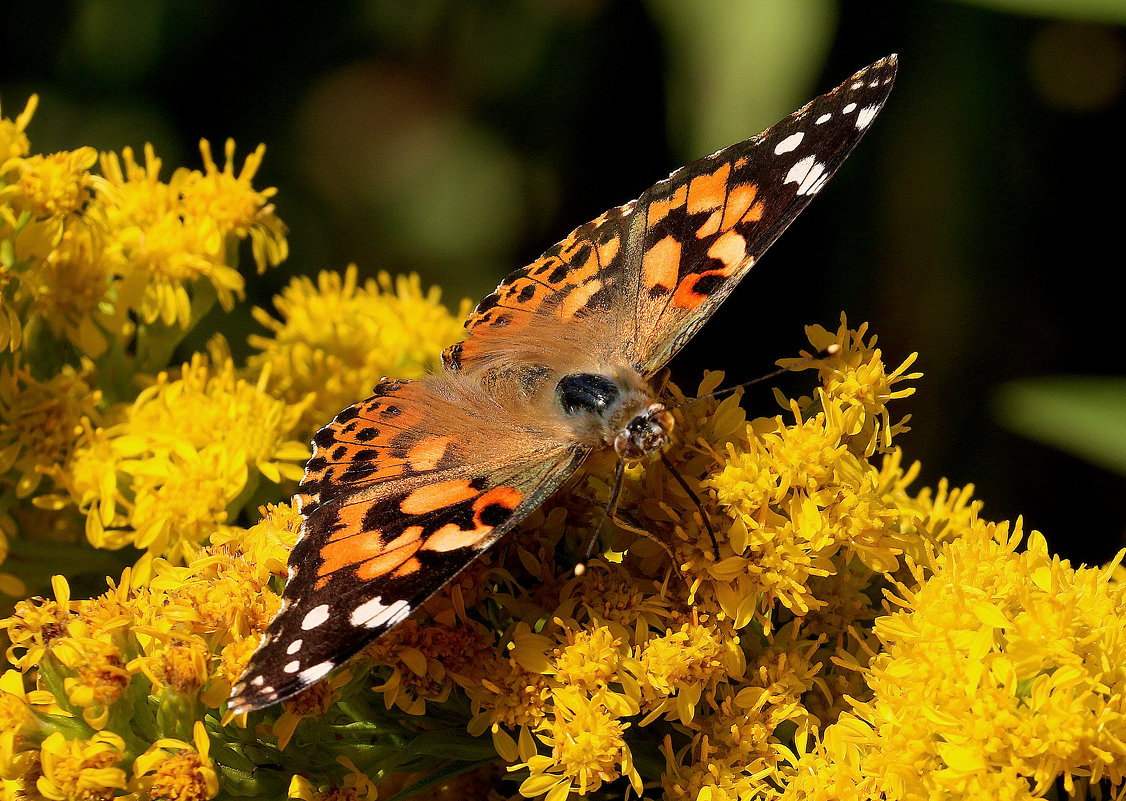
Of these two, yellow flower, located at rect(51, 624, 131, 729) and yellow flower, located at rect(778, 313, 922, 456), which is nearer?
yellow flower, located at rect(51, 624, 131, 729)

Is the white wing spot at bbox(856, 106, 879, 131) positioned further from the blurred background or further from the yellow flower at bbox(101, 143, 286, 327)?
the yellow flower at bbox(101, 143, 286, 327)

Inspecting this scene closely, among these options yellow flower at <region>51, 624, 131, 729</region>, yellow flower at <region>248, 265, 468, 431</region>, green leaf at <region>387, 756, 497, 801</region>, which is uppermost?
yellow flower at <region>248, 265, 468, 431</region>

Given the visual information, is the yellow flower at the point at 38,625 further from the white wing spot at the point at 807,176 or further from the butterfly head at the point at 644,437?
the white wing spot at the point at 807,176

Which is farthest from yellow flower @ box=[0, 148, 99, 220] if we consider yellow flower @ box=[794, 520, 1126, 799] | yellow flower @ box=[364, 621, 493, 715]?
yellow flower @ box=[794, 520, 1126, 799]

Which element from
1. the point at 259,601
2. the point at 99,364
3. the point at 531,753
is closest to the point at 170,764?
the point at 259,601

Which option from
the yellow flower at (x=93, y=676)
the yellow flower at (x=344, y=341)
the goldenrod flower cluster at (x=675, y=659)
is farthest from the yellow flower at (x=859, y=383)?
the yellow flower at (x=93, y=676)

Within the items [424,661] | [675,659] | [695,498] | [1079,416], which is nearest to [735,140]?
[1079,416]
